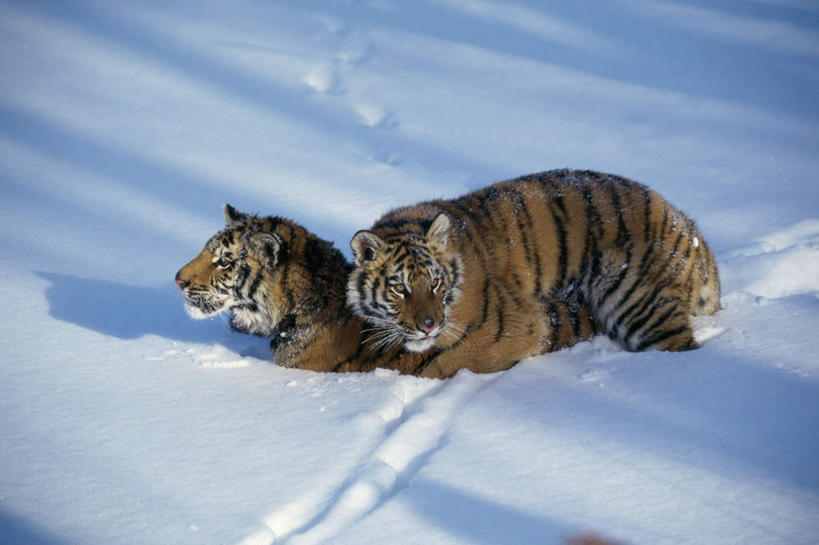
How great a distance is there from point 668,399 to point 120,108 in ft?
17.7

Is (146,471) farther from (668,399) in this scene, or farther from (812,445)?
(812,445)

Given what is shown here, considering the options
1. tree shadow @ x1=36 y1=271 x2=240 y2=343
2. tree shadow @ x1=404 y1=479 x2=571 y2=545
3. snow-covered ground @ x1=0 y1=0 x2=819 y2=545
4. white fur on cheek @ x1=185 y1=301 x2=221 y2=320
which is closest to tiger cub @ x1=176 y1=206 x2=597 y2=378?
white fur on cheek @ x1=185 y1=301 x2=221 y2=320

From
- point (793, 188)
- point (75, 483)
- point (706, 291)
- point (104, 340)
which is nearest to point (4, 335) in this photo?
point (104, 340)

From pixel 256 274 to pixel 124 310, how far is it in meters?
0.95

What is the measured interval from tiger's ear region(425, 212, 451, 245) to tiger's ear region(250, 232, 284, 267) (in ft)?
2.24

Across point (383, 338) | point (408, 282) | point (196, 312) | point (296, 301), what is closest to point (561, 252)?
point (408, 282)

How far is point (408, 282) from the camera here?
304 cm

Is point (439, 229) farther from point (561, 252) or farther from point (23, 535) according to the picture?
point (23, 535)

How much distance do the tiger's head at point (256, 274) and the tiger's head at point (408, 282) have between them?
0.81 feet

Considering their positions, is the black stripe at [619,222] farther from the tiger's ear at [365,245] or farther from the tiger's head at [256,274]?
the tiger's head at [256,274]

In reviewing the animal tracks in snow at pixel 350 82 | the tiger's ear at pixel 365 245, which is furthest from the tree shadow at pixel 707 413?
the animal tracks in snow at pixel 350 82

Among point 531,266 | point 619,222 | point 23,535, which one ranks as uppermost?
point 619,222

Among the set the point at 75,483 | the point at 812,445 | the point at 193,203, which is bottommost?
the point at 75,483

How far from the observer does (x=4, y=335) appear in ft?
11.1
